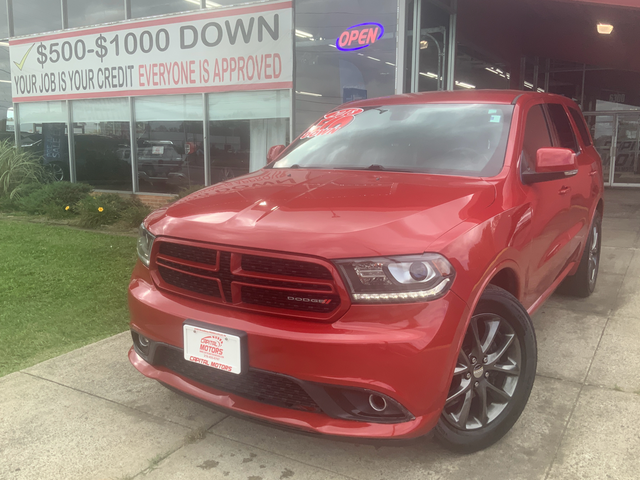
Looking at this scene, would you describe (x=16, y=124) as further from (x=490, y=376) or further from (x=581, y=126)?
(x=490, y=376)

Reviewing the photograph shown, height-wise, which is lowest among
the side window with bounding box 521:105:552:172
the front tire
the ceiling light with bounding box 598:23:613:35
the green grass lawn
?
the green grass lawn

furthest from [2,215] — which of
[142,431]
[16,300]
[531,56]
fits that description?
[531,56]

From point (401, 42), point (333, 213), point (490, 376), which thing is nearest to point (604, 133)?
point (401, 42)

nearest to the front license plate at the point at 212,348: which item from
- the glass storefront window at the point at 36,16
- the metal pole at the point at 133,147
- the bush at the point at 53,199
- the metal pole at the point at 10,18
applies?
the bush at the point at 53,199

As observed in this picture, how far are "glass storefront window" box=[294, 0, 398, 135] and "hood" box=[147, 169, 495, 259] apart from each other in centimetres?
627

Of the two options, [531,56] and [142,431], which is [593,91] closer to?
[531,56]

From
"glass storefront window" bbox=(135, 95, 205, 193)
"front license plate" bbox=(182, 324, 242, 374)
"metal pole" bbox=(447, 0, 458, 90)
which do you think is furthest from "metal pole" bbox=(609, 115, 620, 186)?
"front license plate" bbox=(182, 324, 242, 374)

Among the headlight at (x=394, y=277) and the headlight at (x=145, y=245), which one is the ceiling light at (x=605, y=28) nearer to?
the headlight at (x=394, y=277)

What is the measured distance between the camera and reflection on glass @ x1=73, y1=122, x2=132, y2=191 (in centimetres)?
1159

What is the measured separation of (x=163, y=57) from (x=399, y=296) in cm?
981

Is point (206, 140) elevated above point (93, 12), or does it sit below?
below

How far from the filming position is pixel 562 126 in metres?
4.27

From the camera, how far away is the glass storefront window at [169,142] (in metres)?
10.6

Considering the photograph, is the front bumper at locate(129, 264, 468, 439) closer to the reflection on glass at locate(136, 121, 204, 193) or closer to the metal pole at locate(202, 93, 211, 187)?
the metal pole at locate(202, 93, 211, 187)
